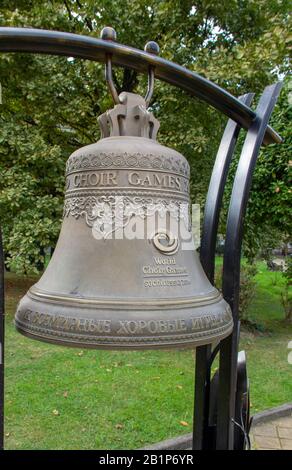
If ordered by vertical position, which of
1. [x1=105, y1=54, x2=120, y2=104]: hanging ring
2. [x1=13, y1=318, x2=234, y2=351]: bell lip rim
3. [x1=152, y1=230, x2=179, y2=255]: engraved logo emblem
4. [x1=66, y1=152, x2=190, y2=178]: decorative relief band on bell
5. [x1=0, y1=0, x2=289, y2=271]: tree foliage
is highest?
[x1=0, y1=0, x2=289, y2=271]: tree foliage

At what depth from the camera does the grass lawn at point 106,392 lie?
3.28 meters

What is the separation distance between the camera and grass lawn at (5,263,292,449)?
10.8 ft

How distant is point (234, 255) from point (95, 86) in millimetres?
4576

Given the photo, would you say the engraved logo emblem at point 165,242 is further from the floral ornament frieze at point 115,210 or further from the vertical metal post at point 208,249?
the vertical metal post at point 208,249

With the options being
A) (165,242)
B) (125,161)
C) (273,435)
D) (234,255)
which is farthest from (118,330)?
(273,435)

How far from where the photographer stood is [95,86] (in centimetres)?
575

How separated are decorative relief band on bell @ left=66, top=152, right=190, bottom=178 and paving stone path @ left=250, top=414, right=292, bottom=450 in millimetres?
2762

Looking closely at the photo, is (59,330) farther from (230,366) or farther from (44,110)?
(44,110)

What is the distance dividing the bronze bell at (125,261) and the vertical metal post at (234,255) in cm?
34

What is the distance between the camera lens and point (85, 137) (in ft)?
22.7

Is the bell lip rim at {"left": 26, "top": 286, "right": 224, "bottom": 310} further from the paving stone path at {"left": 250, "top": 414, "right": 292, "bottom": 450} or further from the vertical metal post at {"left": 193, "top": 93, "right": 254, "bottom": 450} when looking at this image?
the paving stone path at {"left": 250, "top": 414, "right": 292, "bottom": 450}

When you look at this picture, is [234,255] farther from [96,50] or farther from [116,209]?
[96,50]

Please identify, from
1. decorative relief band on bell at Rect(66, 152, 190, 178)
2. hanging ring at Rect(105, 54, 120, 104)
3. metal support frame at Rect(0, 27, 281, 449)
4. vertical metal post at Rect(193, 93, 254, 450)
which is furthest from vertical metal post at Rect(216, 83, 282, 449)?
hanging ring at Rect(105, 54, 120, 104)
